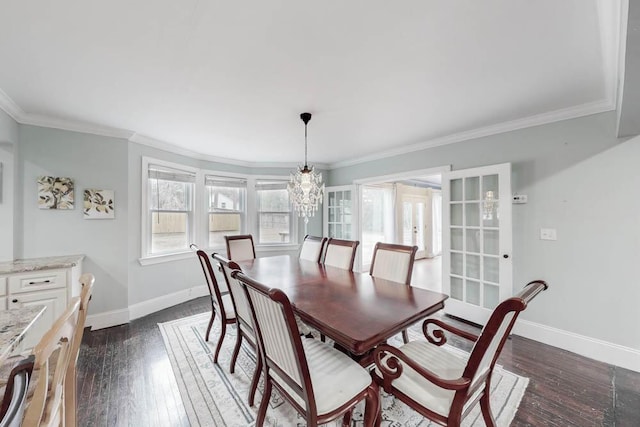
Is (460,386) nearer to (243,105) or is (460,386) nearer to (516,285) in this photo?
(516,285)

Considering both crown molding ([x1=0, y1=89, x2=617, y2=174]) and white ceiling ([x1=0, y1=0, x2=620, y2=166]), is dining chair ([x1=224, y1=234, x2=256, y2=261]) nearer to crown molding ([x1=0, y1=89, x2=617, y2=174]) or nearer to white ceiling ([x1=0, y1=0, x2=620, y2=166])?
white ceiling ([x1=0, y1=0, x2=620, y2=166])

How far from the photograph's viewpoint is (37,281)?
2.35 metres

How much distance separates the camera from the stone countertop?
226 cm

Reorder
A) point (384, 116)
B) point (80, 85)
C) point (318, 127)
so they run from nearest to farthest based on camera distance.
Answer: point (80, 85) < point (384, 116) < point (318, 127)

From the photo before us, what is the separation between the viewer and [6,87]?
211 centimetres

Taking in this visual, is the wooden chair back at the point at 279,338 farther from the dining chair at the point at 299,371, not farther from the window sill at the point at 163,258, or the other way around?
the window sill at the point at 163,258

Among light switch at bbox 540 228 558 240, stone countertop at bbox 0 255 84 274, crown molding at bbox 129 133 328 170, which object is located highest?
crown molding at bbox 129 133 328 170

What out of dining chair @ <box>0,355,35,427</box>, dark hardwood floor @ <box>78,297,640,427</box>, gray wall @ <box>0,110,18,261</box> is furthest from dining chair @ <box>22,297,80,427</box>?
gray wall @ <box>0,110,18,261</box>

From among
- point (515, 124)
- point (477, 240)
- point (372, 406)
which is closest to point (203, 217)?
point (372, 406)

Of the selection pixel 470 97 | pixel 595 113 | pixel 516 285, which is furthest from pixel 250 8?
pixel 516 285

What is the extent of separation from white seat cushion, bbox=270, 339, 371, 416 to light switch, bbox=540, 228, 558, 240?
2625mm

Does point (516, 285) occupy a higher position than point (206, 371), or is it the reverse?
point (516, 285)

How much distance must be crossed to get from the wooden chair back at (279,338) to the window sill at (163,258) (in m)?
2.78

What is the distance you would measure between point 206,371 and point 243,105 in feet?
8.08
